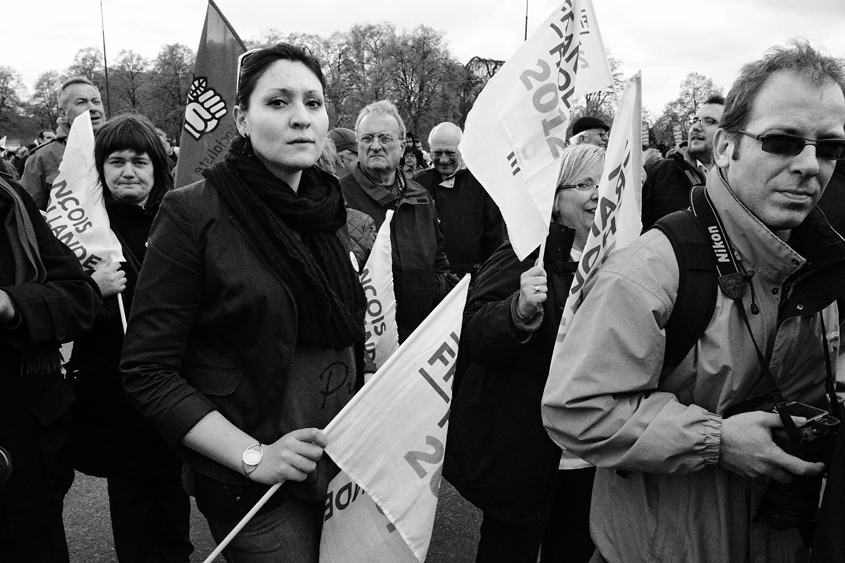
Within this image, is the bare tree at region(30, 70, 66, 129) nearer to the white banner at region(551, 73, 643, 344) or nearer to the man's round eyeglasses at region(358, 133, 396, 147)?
the man's round eyeglasses at region(358, 133, 396, 147)

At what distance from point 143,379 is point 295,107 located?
33.9 inches

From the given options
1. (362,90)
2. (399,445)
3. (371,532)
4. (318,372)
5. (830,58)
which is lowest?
(371,532)

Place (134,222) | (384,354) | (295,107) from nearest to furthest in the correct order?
(295,107)
(384,354)
(134,222)

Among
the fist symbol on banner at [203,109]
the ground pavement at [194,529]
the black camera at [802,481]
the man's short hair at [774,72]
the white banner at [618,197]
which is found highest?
the fist symbol on banner at [203,109]

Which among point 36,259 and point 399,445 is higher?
point 36,259

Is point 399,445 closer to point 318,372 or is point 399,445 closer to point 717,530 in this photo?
point 318,372

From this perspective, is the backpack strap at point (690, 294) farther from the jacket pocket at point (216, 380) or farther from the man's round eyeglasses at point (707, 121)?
the man's round eyeglasses at point (707, 121)

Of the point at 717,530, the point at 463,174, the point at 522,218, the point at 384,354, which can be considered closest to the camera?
the point at 717,530

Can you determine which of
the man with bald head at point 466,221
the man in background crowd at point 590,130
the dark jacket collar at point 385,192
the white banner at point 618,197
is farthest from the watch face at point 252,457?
the man in background crowd at point 590,130

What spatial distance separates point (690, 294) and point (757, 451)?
1.23 ft

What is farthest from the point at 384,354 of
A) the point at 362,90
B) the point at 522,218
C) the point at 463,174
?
the point at 362,90

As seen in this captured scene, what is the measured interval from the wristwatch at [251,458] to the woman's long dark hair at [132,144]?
190 centimetres

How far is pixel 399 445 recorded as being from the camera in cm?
205

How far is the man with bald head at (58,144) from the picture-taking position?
15.1ft
